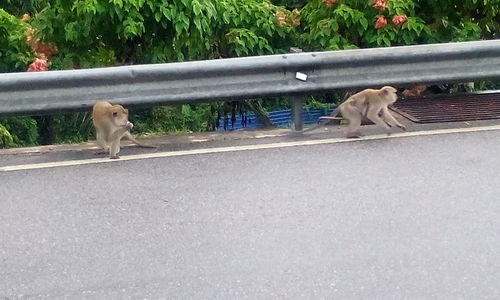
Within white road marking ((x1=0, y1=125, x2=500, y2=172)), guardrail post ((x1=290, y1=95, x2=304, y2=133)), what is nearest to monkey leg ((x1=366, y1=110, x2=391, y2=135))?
white road marking ((x1=0, y1=125, x2=500, y2=172))

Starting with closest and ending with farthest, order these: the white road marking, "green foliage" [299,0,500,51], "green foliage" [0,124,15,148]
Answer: the white road marking, "green foliage" [0,124,15,148], "green foliage" [299,0,500,51]

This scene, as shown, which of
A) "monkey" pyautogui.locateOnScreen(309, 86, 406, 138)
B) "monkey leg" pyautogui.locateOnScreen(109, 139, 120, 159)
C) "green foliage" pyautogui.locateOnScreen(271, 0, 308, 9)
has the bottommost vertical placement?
"monkey leg" pyautogui.locateOnScreen(109, 139, 120, 159)

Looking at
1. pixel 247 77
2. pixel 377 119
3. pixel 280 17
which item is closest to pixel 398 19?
pixel 280 17

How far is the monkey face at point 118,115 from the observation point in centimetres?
699

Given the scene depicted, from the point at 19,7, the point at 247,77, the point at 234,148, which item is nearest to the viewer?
the point at 234,148

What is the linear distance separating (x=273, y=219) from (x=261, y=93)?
79.1 inches

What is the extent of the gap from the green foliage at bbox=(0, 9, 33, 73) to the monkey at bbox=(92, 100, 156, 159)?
2477 mm

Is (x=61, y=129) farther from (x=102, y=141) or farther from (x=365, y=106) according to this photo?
(x=365, y=106)

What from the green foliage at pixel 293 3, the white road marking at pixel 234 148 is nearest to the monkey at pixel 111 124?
the white road marking at pixel 234 148

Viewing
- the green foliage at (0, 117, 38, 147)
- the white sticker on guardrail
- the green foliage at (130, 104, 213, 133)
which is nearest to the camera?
the white sticker on guardrail

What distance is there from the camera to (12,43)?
944cm

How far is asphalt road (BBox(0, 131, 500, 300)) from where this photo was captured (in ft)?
15.7

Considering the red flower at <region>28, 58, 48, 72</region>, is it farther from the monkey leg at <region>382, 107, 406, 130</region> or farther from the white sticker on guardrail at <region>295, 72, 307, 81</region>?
the monkey leg at <region>382, 107, 406, 130</region>

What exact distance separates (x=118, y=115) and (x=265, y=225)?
6.52ft
